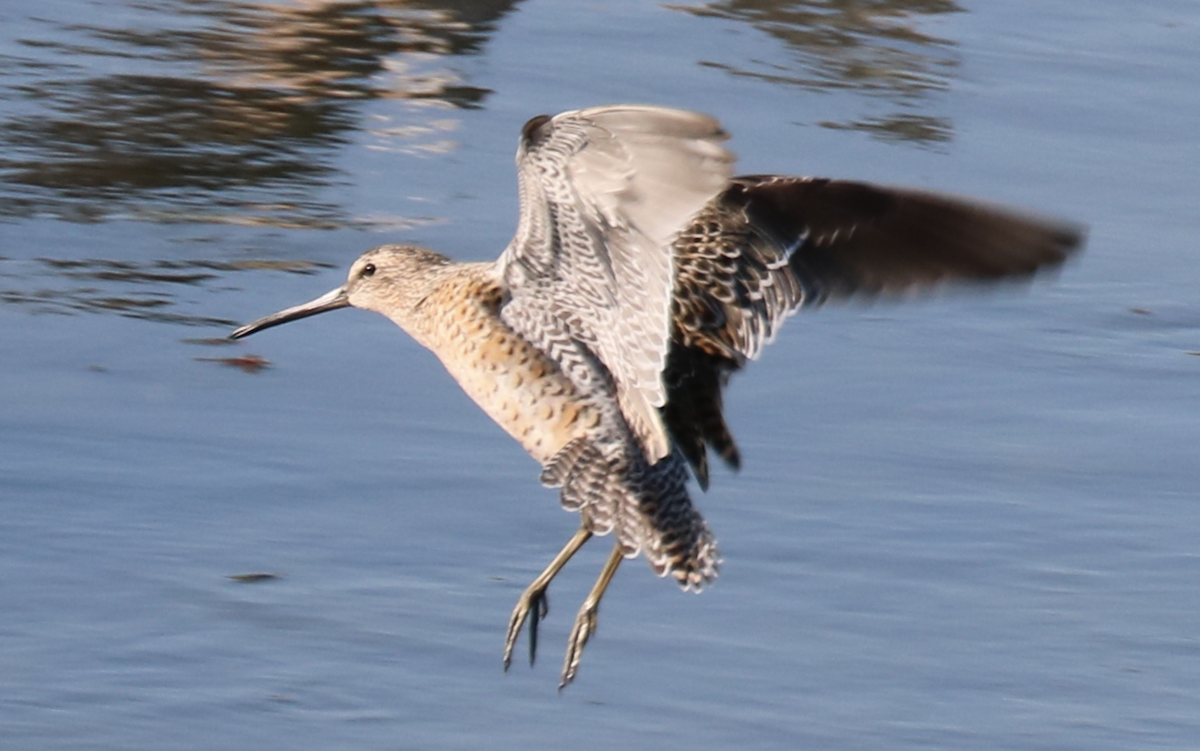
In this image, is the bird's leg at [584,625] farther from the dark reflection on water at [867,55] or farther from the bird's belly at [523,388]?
the dark reflection on water at [867,55]

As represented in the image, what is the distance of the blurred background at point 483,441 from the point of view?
17.3 feet

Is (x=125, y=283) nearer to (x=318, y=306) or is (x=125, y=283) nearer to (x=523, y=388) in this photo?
(x=318, y=306)

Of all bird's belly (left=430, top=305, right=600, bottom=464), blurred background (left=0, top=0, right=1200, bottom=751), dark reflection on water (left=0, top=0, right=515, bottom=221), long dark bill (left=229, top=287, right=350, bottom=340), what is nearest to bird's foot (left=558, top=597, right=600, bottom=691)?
blurred background (left=0, top=0, right=1200, bottom=751)

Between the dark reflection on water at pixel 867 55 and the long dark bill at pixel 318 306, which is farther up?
the long dark bill at pixel 318 306

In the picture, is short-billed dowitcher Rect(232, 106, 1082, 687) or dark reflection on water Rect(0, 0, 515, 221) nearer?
short-billed dowitcher Rect(232, 106, 1082, 687)

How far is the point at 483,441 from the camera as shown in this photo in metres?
6.63

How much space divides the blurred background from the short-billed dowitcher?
1.63 feet

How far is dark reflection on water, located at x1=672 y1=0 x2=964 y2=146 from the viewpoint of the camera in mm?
9938

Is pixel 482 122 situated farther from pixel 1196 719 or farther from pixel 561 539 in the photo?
pixel 1196 719

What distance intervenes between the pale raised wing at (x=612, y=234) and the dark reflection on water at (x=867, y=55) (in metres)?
4.84

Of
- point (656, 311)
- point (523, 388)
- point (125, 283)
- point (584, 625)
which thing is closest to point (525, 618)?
point (584, 625)

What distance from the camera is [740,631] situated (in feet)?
18.4

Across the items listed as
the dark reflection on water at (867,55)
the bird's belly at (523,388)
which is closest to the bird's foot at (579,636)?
the bird's belly at (523,388)

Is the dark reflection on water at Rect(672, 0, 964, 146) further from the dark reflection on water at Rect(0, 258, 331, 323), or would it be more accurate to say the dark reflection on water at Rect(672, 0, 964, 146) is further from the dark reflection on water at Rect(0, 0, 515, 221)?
the dark reflection on water at Rect(0, 258, 331, 323)
